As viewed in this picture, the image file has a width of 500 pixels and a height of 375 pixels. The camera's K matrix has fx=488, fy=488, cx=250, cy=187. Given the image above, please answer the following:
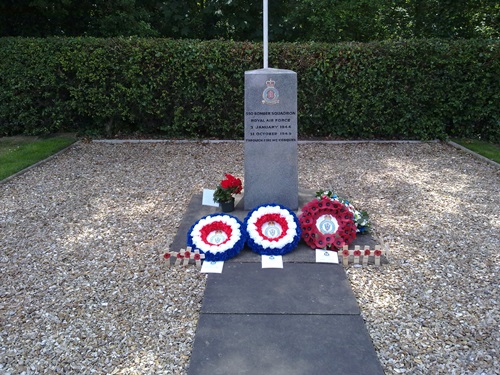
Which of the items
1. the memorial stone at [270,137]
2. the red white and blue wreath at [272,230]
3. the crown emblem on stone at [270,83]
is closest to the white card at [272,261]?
the red white and blue wreath at [272,230]

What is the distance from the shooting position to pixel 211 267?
4160 millimetres

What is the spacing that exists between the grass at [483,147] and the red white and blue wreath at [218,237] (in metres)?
5.19

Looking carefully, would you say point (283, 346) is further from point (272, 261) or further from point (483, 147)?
point (483, 147)

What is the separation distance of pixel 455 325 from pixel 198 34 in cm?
1173

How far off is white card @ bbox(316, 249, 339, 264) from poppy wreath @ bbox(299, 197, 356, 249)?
0.06m

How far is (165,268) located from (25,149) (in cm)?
551

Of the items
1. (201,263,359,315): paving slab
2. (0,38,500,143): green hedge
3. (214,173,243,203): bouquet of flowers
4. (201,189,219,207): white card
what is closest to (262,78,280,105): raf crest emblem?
(214,173,243,203): bouquet of flowers

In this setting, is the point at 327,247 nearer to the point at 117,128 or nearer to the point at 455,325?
the point at 455,325

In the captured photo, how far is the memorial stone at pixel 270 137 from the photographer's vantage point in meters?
4.93

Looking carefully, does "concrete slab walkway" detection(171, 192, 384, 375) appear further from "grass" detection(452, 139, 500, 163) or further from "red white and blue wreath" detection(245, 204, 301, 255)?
"grass" detection(452, 139, 500, 163)

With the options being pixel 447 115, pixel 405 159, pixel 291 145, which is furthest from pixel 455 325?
pixel 447 115

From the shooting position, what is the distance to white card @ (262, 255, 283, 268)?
4.19 meters

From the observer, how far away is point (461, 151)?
8.51 m

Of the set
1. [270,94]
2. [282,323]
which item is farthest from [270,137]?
[282,323]
